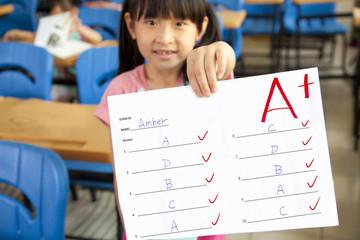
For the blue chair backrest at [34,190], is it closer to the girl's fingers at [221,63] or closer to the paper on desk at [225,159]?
the paper on desk at [225,159]

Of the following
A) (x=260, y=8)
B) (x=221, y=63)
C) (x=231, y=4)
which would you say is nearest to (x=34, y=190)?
(x=221, y=63)

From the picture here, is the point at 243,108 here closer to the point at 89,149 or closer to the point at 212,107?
the point at 212,107

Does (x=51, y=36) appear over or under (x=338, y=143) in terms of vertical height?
over

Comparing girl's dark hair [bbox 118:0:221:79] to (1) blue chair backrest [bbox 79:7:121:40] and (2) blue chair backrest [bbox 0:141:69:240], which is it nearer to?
(2) blue chair backrest [bbox 0:141:69:240]

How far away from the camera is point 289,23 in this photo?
3.84 m

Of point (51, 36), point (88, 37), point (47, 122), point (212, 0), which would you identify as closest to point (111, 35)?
point (88, 37)

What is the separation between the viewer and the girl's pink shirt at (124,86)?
0.92 meters

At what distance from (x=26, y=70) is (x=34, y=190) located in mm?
1228

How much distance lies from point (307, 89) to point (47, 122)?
114cm

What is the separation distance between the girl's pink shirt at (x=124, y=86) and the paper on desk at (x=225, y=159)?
278 mm

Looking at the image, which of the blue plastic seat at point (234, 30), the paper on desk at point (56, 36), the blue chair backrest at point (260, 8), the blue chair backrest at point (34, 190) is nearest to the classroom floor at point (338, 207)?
the paper on desk at point (56, 36)

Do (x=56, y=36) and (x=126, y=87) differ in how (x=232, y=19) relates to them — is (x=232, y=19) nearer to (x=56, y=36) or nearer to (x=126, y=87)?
(x=56, y=36)

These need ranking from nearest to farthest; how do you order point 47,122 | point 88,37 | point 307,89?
point 307,89 < point 47,122 < point 88,37

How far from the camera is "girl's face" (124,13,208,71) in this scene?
0.82m
